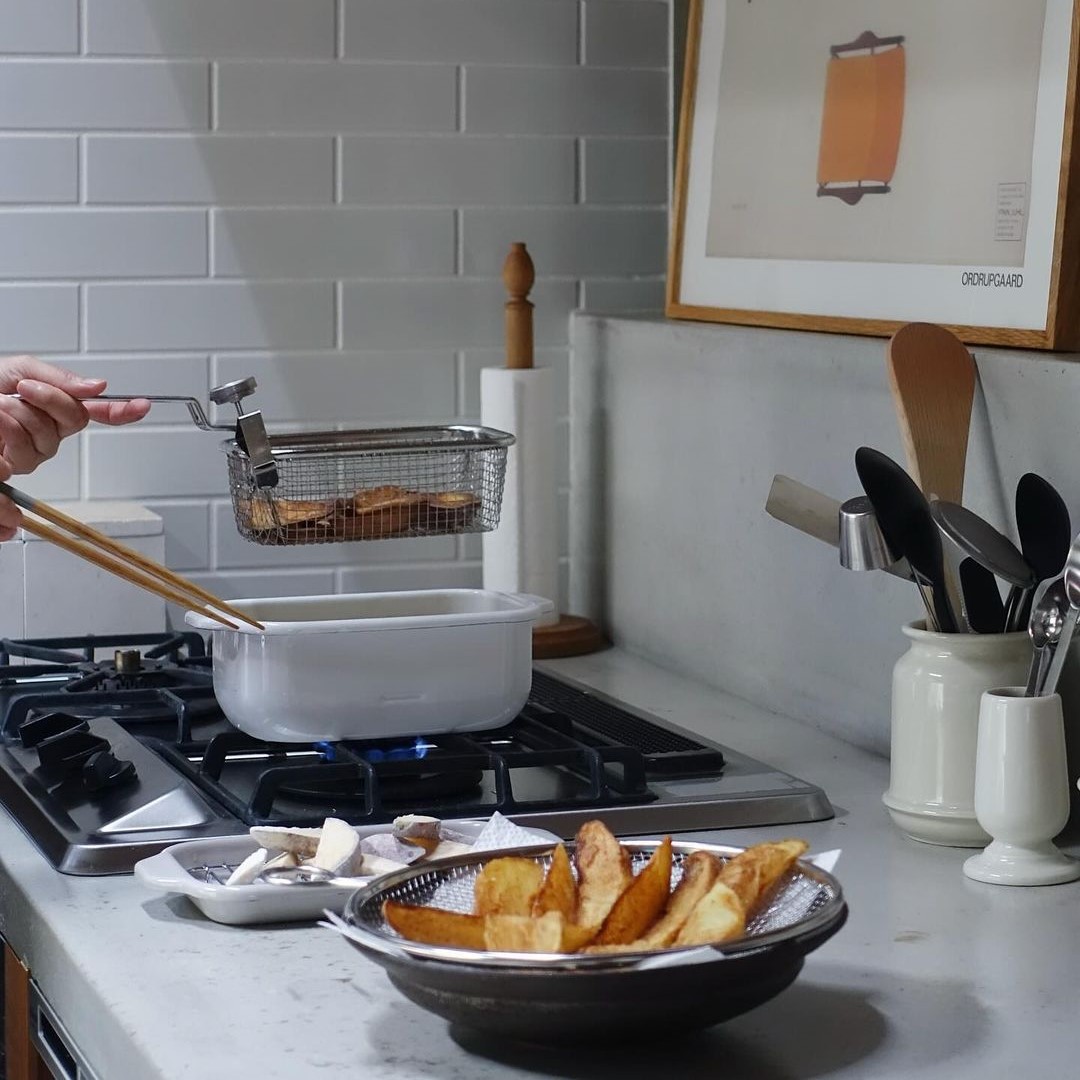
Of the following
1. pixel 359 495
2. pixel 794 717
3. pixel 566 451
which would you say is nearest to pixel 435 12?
pixel 566 451

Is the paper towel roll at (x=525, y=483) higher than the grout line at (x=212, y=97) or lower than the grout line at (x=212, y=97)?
lower

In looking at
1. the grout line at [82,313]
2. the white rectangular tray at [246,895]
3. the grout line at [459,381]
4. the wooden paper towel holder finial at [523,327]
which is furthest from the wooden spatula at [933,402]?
the grout line at [82,313]

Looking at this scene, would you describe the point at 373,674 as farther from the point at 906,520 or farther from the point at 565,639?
the point at 565,639

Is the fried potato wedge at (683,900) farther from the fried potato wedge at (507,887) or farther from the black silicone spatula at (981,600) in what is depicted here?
the black silicone spatula at (981,600)

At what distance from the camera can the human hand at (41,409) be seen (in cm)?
155

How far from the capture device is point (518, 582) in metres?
2.05

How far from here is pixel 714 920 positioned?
2.79 ft

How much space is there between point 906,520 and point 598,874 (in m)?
0.40

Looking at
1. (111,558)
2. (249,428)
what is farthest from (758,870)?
(249,428)

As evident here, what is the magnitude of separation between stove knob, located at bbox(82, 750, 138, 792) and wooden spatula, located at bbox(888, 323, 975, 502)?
597mm

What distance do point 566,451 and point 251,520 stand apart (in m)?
0.60

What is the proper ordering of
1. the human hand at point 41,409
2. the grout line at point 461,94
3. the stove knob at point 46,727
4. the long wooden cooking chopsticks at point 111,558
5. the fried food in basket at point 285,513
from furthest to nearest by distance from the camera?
the grout line at point 461,94
the fried food in basket at point 285,513
the human hand at point 41,409
the stove knob at point 46,727
the long wooden cooking chopsticks at point 111,558

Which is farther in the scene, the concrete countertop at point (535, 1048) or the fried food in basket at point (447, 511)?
the fried food in basket at point (447, 511)

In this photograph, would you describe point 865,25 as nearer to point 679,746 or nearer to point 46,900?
point 679,746
